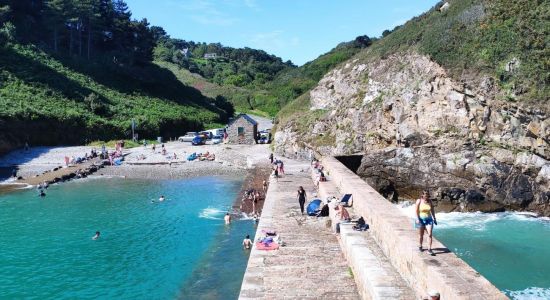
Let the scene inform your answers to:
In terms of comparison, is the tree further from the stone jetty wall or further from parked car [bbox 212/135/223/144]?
the stone jetty wall

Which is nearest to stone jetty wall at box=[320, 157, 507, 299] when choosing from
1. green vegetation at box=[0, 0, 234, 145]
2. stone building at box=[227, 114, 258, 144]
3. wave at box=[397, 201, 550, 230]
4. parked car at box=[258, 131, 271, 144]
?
wave at box=[397, 201, 550, 230]

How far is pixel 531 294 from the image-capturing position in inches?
688

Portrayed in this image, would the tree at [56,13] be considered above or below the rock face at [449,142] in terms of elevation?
above

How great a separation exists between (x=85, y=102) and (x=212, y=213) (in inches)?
1498

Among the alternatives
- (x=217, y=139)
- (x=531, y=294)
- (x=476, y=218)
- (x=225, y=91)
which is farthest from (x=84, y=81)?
(x=531, y=294)

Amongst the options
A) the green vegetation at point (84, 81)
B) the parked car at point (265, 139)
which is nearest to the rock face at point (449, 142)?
the parked car at point (265, 139)

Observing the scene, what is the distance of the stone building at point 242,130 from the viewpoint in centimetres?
5331

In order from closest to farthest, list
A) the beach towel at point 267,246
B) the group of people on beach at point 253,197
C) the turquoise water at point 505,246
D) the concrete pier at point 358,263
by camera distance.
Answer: the concrete pier at point 358,263 < the beach towel at point 267,246 < the turquoise water at point 505,246 < the group of people on beach at point 253,197

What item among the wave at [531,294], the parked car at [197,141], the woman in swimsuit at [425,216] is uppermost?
the parked car at [197,141]

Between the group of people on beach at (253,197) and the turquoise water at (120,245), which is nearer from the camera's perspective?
the turquoise water at (120,245)

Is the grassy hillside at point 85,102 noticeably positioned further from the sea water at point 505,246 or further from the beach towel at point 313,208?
the sea water at point 505,246

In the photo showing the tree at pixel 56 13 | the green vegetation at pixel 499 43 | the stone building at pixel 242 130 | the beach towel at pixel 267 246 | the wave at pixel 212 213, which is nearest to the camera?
the beach towel at pixel 267 246

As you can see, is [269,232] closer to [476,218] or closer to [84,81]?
[476,218]

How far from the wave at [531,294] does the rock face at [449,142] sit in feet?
39.6
